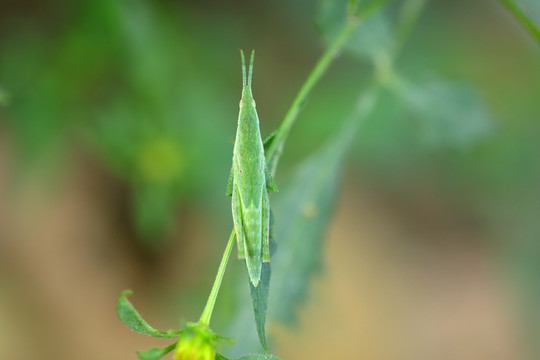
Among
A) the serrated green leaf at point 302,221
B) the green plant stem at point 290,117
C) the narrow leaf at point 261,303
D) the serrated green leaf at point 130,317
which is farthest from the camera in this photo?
the serrated green leaf at point 302,221

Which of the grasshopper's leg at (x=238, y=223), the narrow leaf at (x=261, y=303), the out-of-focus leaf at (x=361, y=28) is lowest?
the narrow leaf at (x=261, y=303)

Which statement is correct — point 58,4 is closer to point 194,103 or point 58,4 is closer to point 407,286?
point 194,103

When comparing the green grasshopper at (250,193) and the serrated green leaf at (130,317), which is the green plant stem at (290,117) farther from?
the serrated green leaf at (130,317)

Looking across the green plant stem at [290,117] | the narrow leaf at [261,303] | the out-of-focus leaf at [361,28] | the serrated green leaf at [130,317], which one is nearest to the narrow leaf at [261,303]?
the narrow leaf at [261,303]

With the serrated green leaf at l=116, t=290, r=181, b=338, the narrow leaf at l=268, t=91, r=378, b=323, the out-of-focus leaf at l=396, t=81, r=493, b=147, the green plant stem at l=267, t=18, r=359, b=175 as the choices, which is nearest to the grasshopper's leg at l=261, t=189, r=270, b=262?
the green plant stem at l=267, t=18, r=359, b=175

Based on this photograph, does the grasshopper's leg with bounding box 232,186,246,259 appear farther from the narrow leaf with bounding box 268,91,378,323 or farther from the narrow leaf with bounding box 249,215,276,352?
the narrow leaf with bounding box 268,91,378,323

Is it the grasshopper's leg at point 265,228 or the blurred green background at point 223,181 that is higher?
the blurred green background at point 223,181

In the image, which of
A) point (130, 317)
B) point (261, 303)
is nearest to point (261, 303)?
point (261, 303)
